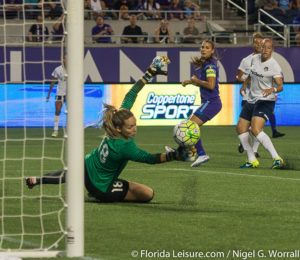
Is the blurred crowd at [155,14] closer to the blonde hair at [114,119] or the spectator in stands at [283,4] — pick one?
the spectator in stands at [283,4]

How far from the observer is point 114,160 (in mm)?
9078

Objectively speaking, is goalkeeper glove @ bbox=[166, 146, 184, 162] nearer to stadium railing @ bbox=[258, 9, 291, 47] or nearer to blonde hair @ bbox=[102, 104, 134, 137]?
blonde hair @ bbox=[102, 104, 134, 137]

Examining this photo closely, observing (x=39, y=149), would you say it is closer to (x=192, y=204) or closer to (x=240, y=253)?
(x=192, y=204)

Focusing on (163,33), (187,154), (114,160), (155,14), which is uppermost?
(155,14)

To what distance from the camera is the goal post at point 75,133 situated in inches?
262

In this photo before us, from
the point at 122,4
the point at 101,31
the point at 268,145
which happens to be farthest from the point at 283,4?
the point at 268,145

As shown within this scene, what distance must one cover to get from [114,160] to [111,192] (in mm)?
549

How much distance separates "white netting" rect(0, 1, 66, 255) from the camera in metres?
7.74

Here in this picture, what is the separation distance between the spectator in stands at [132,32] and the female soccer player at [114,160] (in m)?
16.3

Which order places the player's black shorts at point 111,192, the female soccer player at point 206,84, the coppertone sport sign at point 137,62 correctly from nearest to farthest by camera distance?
the player's black shorts at point 111,192
the female soccer player at point 206,84
the coppertone sport sign at point 137,62

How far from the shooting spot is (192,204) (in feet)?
31.7

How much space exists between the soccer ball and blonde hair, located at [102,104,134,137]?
0.53 m

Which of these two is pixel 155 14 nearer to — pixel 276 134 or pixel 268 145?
pixel 276 134

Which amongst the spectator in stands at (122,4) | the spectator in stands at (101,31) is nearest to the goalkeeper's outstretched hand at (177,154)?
the spectator in stands at (101,31)
